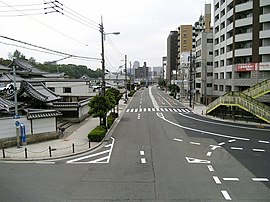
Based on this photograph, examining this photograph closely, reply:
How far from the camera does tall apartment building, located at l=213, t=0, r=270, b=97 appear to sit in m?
38.2

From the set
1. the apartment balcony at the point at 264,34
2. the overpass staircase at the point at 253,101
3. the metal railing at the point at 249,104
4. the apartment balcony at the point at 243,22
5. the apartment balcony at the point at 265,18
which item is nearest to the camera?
the metal railing at the point at 249,104

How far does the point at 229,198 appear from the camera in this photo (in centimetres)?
1083

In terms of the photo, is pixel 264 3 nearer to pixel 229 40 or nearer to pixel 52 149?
pixel 229 40

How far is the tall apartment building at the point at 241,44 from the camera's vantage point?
125 feet

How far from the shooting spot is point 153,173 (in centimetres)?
1393

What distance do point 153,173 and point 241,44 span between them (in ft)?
120

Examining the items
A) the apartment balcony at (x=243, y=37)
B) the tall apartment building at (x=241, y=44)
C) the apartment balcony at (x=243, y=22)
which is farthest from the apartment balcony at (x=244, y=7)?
the apartment balcony at (x=243, y=37)

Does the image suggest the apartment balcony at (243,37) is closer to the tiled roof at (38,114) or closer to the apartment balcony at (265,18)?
the apartment balcony at (265,18)

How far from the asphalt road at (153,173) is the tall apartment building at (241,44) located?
1984 centimetres

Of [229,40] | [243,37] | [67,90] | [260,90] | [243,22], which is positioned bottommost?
[67,90]

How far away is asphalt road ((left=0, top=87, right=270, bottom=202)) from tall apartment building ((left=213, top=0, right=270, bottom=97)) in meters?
19.8

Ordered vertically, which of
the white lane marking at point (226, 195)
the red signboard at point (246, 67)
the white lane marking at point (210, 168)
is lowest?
the white lane marking at point (210, 168)

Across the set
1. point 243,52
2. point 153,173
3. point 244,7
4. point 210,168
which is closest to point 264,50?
point 243,52

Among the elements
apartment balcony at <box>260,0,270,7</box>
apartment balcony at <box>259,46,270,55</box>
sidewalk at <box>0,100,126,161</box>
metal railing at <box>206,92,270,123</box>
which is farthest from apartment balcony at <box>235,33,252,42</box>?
sidewalk at <box>0,100,126,161</box>
